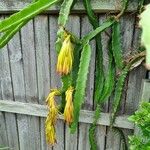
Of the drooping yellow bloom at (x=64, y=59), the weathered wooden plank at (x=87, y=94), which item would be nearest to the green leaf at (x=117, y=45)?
the weathered wooden plank at (x=87, y=94)

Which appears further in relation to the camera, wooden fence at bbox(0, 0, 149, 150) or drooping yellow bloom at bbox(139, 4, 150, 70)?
wooden fence at bbox(0, 0, 149, 150)

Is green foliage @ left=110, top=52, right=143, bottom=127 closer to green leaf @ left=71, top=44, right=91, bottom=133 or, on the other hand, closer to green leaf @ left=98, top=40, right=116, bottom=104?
green leaf @ left=98, top=40, right=116, bottom=104

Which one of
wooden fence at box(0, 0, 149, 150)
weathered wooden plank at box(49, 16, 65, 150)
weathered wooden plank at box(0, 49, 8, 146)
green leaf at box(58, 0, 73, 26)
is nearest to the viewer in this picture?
green leaf at box(58, 0, 73, 26)

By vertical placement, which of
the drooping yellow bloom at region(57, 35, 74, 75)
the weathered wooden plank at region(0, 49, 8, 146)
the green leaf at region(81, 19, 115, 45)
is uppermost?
the green leaf at region(81, 19, 115, 45)

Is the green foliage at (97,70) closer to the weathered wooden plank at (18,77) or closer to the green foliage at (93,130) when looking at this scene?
the green foliage at (93,130)

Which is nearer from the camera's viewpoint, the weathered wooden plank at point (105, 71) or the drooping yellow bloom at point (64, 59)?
the drooping yellow bloom at point (64, 59)

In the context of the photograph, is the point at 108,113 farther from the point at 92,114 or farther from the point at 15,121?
the point at 15,121

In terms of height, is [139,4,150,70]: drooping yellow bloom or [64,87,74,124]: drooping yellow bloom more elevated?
[139,4,150,70]: drooping yellow bloom

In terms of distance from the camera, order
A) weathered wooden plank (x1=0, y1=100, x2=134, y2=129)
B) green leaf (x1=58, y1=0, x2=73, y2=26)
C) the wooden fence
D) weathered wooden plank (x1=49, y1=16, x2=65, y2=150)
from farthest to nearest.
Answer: weathered wooden plank (x1=0, y1=100, x2=134, y2=129) → weathered wooden plank (x1=49, y1=16, x2=65, y2=150) → the wooden fence → green leaf (x1=58, y1=0, x2=73, y2=26)

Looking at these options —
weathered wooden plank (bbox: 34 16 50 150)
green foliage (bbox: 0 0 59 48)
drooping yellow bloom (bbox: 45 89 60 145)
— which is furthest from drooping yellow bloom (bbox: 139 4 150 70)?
weathered wooden plank (bbox: 34 16 50 150)
